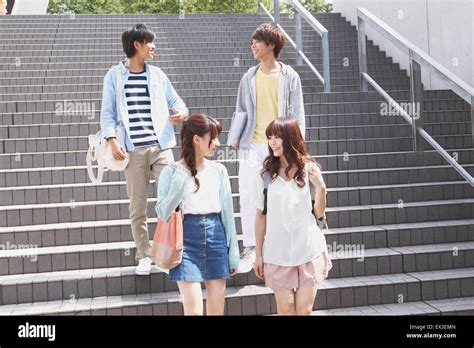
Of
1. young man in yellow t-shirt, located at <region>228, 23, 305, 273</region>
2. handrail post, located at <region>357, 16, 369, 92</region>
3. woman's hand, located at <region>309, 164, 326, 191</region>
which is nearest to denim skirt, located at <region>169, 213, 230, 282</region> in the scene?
woman's hand, located at <region>309, 164, 326, 191</region>

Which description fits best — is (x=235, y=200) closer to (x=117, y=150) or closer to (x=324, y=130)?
(x=324, y=130)

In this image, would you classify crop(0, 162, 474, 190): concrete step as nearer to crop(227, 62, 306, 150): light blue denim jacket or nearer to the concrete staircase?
the concrete staircase

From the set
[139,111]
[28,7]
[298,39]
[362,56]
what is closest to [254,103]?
[139,111]

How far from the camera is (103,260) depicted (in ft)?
14.3

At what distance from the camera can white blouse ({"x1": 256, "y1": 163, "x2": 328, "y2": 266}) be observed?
302 centimetres

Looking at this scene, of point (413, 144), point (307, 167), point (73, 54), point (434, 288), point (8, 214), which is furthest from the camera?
point (73, 54)

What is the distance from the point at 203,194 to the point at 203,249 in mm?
291

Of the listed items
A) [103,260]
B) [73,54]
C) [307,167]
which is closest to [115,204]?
[103,260]

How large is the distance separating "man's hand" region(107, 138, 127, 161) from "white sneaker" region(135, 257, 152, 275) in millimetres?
763

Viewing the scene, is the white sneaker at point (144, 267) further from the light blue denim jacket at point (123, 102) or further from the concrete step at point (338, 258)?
the light blue denim jacket at point (123, 102)

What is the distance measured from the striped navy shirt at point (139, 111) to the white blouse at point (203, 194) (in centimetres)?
88

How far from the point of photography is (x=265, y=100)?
3.93m
